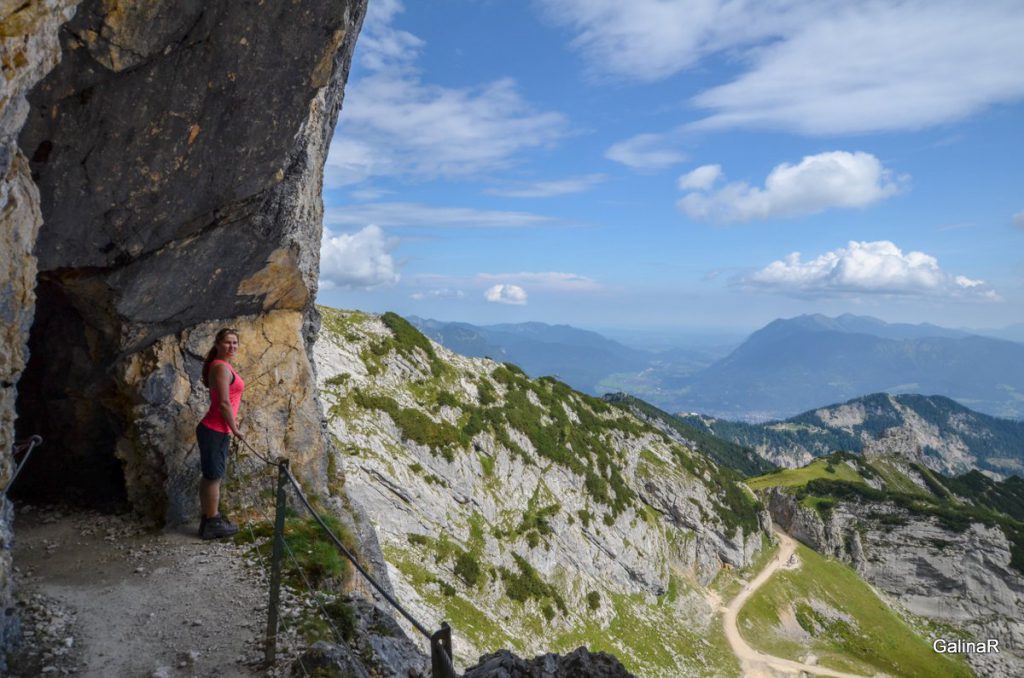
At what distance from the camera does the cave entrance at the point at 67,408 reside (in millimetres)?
16188

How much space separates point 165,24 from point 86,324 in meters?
9.34

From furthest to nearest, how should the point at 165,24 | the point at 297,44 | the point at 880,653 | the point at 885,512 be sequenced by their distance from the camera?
the point at 885,512 → the point at 880,653 → the point at 297,44 → the point at 165,24

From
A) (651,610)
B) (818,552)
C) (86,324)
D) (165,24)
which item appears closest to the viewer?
(165,24)

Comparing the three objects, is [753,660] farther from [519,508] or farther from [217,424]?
[217,424]

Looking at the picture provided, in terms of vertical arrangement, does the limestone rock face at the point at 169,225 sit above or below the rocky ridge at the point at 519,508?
above

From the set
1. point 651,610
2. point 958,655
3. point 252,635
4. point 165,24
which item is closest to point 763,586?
point 651,610

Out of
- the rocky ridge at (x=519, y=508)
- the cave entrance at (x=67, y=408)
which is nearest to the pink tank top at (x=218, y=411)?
the cave entrance at (x=67, y=408)

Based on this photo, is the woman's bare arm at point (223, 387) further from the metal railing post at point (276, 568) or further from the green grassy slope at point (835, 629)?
the green grassy slope at point (835, 629)

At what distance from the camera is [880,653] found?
238 ft

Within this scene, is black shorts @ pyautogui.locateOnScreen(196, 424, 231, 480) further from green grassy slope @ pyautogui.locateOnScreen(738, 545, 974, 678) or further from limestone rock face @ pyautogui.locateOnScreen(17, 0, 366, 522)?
green grassy slope @ pyautogui.locateOnScreen(738, 545, 974, 678)

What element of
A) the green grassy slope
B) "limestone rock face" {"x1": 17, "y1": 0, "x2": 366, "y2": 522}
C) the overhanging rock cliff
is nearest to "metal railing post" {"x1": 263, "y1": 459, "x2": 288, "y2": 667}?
the overhanging rock cliff

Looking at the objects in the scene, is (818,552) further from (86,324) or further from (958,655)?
(86,324)

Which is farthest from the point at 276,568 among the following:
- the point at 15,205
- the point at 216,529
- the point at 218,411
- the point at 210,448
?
the point at 15,205

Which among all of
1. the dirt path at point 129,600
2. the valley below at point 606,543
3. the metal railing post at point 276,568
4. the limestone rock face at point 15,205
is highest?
the limestone rock face at point 15,205
